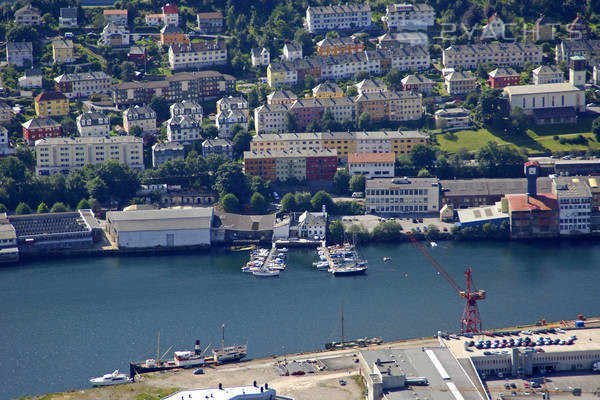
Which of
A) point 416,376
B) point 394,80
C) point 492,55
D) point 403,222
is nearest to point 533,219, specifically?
point 403,222

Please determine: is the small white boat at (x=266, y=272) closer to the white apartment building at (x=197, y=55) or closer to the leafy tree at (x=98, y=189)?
the leafy tree at (x=98, y=189)

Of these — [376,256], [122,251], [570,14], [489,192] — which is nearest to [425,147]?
[489,192]

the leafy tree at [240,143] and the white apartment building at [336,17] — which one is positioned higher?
the white apartment building at [336,17]

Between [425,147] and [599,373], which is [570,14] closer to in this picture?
[425,147]

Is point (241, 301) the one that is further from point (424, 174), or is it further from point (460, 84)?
point (460, 84)

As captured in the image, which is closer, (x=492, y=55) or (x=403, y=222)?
(x=403, y=222)

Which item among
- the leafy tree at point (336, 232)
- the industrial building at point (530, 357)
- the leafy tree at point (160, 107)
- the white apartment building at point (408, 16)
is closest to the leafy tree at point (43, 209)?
the leafy tree at point (160, 107)
